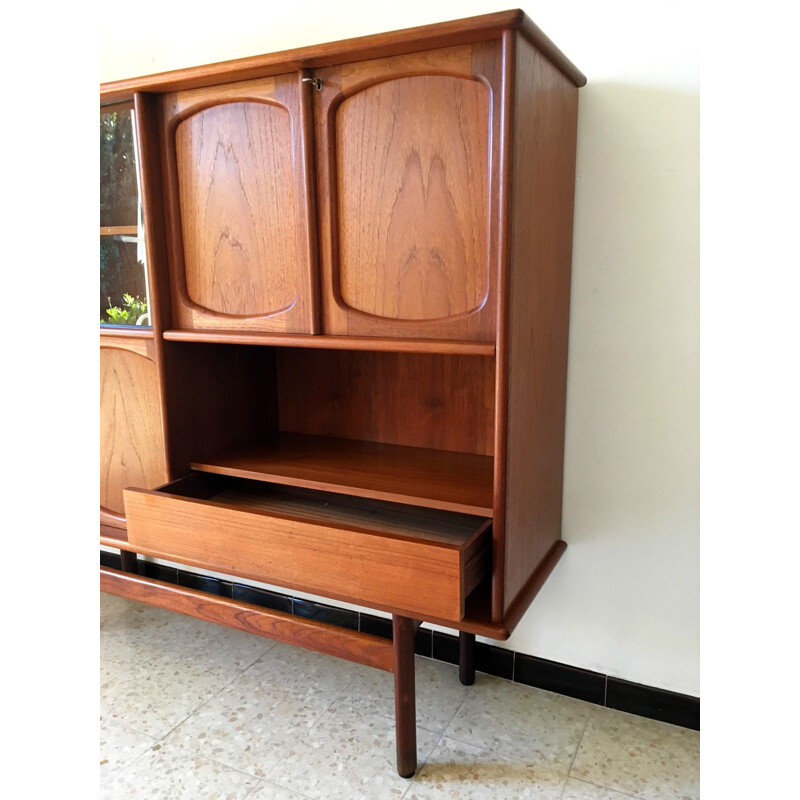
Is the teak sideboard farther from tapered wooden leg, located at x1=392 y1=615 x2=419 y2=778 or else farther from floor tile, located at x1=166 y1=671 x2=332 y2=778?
floor tile, located at x1=166 y1=671 x2=332 y2=778

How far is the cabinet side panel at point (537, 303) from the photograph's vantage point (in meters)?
1.28

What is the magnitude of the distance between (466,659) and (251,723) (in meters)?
0.58

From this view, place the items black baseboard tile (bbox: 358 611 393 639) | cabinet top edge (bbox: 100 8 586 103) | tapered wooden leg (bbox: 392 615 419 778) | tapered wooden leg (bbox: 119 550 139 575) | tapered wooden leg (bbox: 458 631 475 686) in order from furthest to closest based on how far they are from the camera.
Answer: tapered wooden leg (bbox: 119 550 139 575), black baseboard tile (bbox: 358 611 393 639), tapered wooden leg (bbox: 458 631 475 686), tapered wooden leg (bbox: 392 615 419 778), cabinet top edge (bbox: 100 8 586 103)

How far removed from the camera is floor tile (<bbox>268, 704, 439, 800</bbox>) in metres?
1.49

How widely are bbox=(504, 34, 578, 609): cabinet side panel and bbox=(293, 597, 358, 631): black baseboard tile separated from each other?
74 cm

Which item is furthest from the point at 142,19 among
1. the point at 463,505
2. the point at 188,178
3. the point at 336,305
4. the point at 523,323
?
the point at 463,505

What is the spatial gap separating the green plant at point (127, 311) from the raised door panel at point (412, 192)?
577 millimetres

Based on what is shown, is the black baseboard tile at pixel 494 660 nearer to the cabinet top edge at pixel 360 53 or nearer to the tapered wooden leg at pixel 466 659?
the tapered wooden leg at pixel 466 659

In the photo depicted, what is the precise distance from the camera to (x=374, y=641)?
A: 1524 mm

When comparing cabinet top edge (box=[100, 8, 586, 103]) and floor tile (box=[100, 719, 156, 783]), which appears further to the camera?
floor tile (box=[100, 719, 156, 783])

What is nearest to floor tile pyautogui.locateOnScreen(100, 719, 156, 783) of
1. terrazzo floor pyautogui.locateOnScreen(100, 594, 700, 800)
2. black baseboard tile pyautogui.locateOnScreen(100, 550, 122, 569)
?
terrazzo floor pyautogui.locateOnScreen(100, 594, 700, 800)

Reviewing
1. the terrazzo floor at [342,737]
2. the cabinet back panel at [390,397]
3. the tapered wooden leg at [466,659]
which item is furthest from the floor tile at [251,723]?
the cabinet back panel at [390,397]
